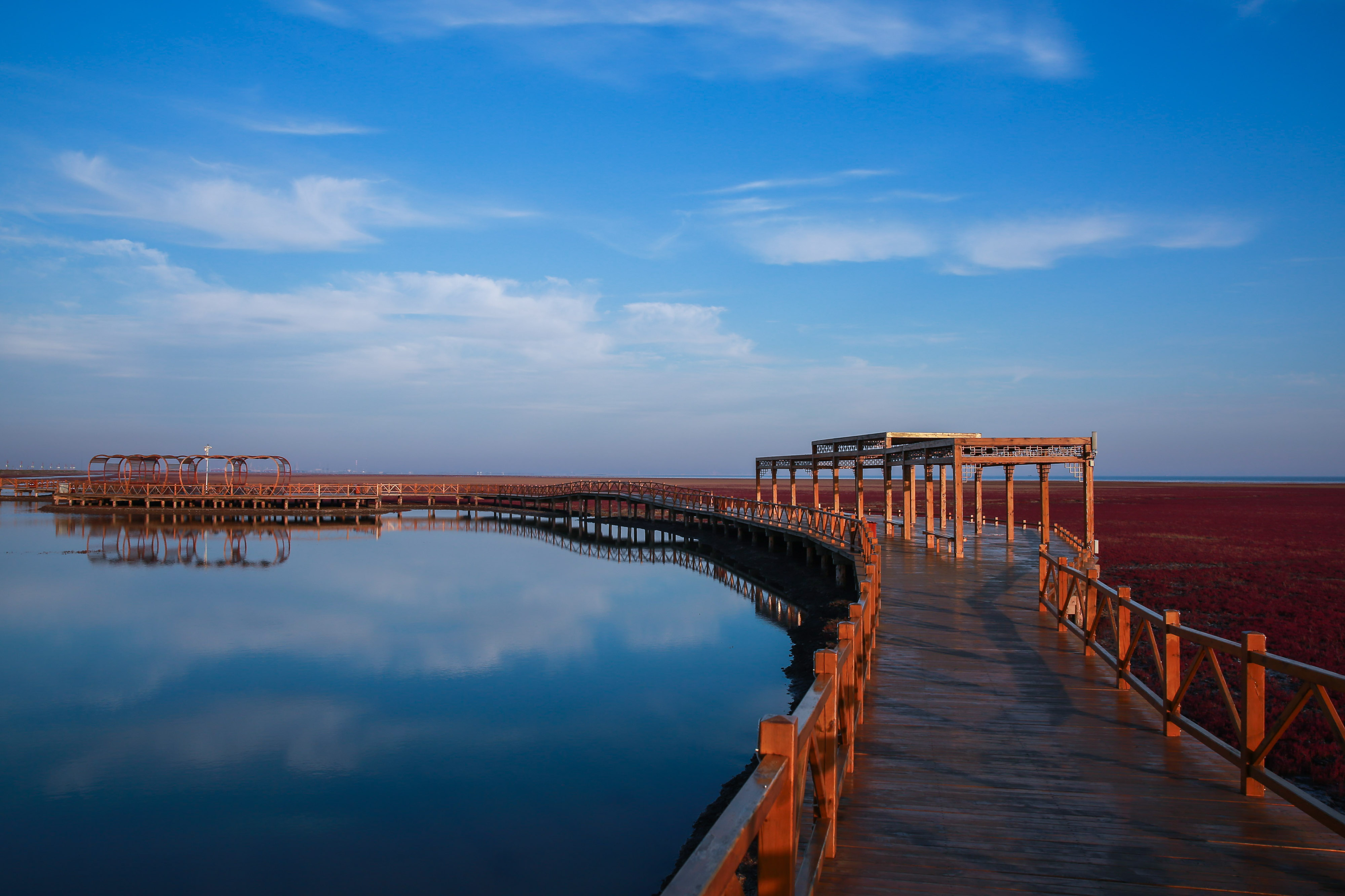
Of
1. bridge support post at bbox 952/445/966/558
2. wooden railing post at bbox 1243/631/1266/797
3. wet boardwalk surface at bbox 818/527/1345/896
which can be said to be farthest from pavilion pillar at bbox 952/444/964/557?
wooden railing post at bbox 1243/631/1266/797

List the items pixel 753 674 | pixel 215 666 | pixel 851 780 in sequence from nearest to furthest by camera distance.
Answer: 1. pixel 851 780
2. pixel 753 674
3. pixel 215 666

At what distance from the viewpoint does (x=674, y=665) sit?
1551 cm

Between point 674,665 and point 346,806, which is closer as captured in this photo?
point 346,806

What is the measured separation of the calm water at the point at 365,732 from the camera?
7.84 metres

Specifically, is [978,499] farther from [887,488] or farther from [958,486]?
[958,486]

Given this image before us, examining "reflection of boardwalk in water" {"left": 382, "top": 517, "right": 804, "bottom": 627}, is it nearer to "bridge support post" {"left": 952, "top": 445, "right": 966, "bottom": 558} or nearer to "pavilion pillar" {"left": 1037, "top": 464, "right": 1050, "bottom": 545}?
"bridge support post" {"left": 952, "top": 445, "right": 966, "bottom": 558}

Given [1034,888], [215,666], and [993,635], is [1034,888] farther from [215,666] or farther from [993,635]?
[215,666]

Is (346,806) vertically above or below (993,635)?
below

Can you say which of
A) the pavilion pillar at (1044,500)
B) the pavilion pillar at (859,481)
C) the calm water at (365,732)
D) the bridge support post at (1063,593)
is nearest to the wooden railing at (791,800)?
the calm water at (365,732)

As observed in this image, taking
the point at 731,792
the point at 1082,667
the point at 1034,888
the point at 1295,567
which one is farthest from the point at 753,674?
the point at 1295,567

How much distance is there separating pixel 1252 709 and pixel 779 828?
4.12m

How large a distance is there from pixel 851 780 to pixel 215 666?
1511cm

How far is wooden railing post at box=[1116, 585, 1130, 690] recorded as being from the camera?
7.31m

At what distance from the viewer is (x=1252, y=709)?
16.0 feet
